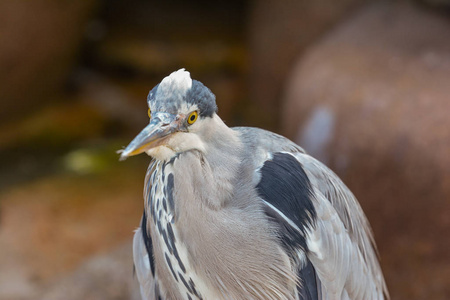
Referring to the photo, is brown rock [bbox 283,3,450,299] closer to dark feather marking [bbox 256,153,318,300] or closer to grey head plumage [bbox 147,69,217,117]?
dark feather marking [bbox 256,153,318,300]

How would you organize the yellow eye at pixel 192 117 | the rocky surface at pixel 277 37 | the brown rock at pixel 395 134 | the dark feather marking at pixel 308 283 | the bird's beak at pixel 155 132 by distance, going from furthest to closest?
the rocky surface at pixel 277 37, the brown rock at pixel 395 134, the dark feather marking at pixel 308 283, the yellow eye at pixel 192 117, the bird's beak at pixel 155 132

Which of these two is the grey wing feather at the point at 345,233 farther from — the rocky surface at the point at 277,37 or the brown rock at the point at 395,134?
the rocky surface at the point at 277,37

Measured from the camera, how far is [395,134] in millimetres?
2496

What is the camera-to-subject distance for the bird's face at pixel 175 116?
50.9 inches

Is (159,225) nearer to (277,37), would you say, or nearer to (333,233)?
(333,233)

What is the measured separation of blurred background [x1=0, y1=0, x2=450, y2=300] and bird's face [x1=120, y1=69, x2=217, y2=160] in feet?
4.45

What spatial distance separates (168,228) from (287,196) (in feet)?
1.11

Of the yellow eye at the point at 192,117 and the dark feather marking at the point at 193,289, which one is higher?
the yellow eye at the point at 192,117

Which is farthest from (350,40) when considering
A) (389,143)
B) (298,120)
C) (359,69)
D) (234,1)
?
(234,1)

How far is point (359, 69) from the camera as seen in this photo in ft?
9.30

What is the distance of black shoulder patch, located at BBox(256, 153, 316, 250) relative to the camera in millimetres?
1538

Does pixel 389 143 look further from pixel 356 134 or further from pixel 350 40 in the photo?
pixel 350 40

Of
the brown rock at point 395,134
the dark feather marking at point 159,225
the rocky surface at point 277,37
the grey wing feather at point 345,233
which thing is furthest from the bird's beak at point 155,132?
the rocky surface at point 277,37

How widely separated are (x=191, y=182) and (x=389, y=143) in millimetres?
1358
